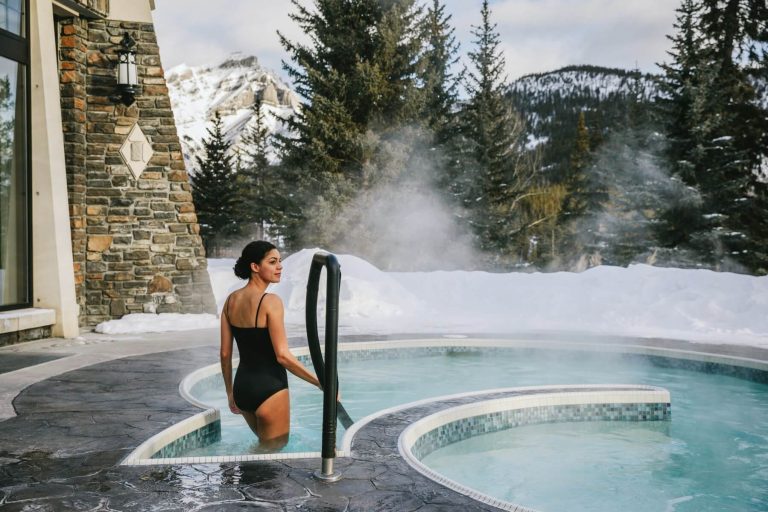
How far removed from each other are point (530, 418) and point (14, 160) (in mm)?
5988

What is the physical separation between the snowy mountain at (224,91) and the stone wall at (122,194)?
4620 inches

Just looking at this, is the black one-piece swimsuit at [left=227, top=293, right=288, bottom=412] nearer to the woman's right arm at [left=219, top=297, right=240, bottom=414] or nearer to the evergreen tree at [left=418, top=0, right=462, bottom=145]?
the woman's right arm at [left=219, top=297, right=240, bottom=414]

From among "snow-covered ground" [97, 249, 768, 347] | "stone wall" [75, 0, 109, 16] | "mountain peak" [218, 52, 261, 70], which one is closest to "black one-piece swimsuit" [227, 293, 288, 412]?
"snow-covered ground" [97, 249, 768, 347]

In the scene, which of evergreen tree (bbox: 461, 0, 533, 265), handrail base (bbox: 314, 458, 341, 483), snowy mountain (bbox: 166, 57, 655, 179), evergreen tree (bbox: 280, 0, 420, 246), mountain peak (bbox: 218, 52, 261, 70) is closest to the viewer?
handrail base (bbox: 314, 458, 341, 483)

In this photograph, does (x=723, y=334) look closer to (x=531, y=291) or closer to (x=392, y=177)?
(x=531, y=291)

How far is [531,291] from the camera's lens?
35.2 feet

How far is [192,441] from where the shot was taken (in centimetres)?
381

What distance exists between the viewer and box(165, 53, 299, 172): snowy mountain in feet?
426

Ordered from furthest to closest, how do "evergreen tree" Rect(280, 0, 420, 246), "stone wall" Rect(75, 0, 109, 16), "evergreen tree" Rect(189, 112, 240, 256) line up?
"evergreen tree" Rect(189, 112, 240, 256), "evergreen tree" Rect(280, 0, 420, 246), "stone wall" Rect(75, 0, 109, 16)

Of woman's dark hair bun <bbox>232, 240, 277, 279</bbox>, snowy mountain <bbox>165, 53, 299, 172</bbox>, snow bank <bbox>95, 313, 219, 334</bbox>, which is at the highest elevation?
snowy mountain <bbox>165, 53, 299, 172</bbox>

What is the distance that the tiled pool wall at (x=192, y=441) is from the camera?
3480 millimetres

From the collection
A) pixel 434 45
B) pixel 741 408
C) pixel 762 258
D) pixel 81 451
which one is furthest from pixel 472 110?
pixel 81 451

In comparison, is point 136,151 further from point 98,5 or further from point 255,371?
point 255,371

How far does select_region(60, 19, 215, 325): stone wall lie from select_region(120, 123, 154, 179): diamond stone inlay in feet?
0.17
